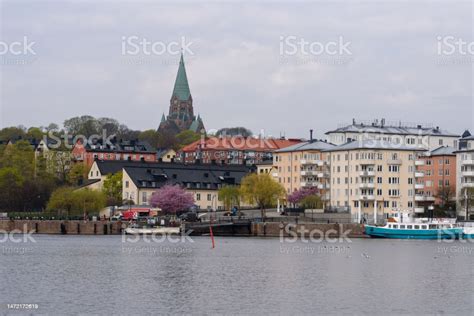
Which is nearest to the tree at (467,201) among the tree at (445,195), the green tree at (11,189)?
the tree at (445,195)

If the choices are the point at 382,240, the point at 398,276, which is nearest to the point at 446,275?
the point at 398,276

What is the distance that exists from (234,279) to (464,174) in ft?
→ 251

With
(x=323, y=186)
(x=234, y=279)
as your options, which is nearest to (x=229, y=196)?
(x=323, y=186)

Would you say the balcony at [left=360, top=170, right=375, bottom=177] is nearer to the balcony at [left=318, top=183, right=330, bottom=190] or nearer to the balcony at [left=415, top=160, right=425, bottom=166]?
Answer: the balcony at [left=415, top=160, right=425, bottom=166]

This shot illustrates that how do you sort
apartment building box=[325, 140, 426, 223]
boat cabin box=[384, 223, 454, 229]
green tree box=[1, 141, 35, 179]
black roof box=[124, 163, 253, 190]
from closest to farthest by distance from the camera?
boat cabin box=[384, 223, 454, 229], apartment building box=[325, 140, 426, 223], black roof box=[124, 163, 253, 190], green tree box=[1, 141, 35, 179]

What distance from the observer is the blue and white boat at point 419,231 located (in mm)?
117125

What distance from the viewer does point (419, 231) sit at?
118m

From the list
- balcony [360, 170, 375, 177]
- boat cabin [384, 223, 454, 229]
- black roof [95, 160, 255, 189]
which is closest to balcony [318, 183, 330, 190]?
balcony [360, 170, 375, 177]

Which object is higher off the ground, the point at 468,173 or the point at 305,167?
the point at 305,167

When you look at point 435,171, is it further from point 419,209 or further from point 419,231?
point 419,231

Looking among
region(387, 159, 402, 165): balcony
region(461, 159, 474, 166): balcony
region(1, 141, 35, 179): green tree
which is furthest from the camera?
region(1, 141, 35, 179): green tree

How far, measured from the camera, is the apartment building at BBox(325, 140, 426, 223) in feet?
456

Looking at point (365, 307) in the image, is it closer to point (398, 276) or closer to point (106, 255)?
point (398, 276)

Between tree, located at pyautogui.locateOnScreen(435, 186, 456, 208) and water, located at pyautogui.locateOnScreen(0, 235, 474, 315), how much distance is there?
36951 millimetres
